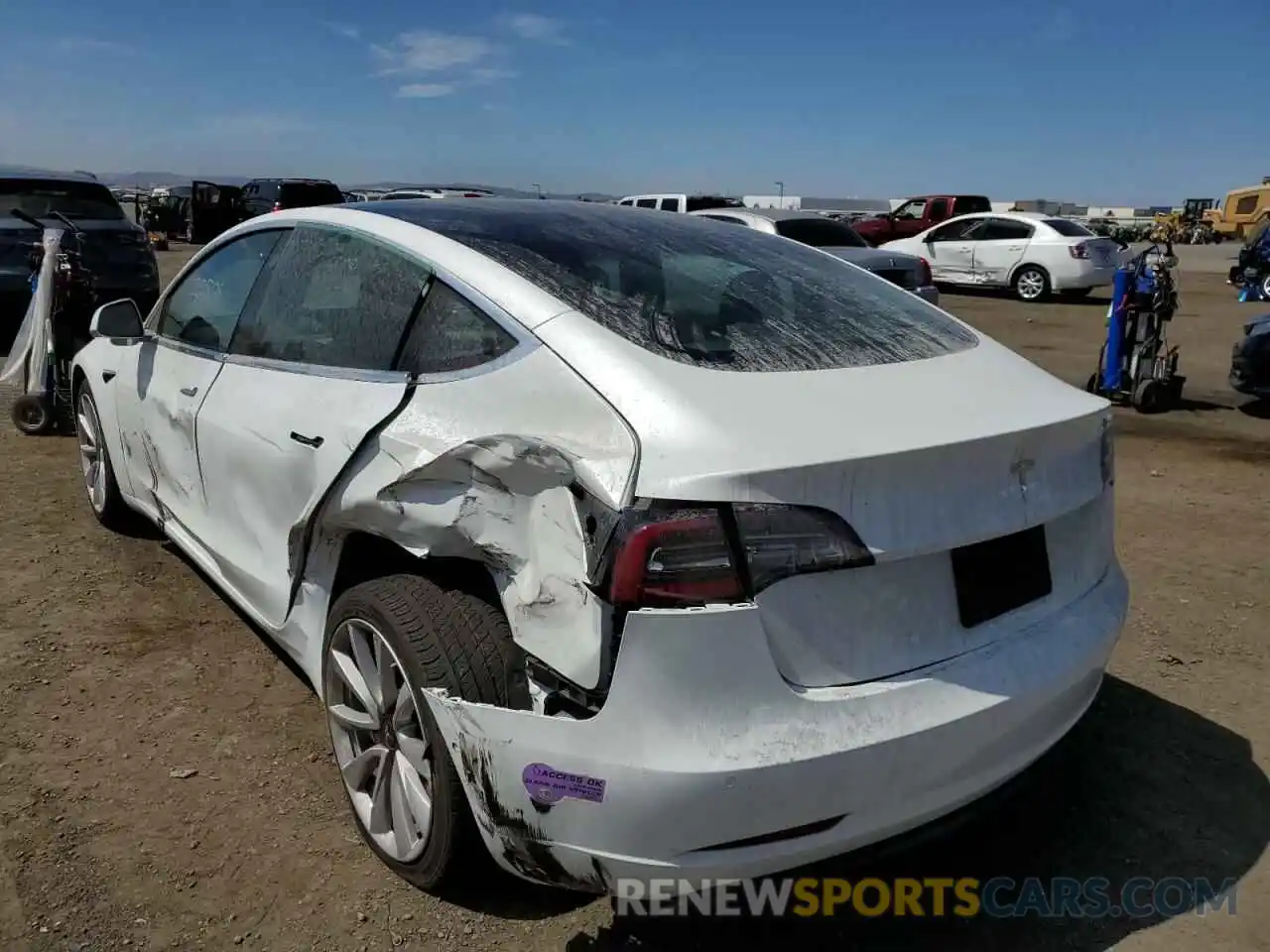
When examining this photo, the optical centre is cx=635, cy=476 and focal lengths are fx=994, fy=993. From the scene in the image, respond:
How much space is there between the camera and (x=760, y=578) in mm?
1819

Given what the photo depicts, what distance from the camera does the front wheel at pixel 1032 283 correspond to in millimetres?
17828

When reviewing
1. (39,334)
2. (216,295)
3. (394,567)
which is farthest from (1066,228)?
(394,567)

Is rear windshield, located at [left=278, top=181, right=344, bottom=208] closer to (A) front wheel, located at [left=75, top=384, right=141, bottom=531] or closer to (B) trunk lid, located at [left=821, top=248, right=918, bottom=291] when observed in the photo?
(B) trunk lid, located at [left=821, top=248, right=918, bottom=291]

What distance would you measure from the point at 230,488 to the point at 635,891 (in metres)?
1.94

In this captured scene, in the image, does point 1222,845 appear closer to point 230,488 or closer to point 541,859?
point 541,859

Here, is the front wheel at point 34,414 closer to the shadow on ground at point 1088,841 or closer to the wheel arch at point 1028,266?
the shadow on ground at point 1088,841

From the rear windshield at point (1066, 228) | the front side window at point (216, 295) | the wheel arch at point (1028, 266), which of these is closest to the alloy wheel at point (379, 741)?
the front side window at point (216, 295)

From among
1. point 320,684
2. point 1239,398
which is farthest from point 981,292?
point 320,684

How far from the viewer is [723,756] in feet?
5.87

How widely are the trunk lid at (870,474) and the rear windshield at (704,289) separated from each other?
12 cm

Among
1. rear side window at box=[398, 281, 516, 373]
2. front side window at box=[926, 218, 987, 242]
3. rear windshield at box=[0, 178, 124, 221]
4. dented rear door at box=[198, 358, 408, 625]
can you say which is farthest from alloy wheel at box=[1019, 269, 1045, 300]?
rear side window at box=[398, 281, 516, 373]

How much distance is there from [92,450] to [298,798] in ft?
9.78

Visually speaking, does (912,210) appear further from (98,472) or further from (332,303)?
(332,303)

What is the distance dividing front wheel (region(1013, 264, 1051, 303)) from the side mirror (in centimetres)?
1683
